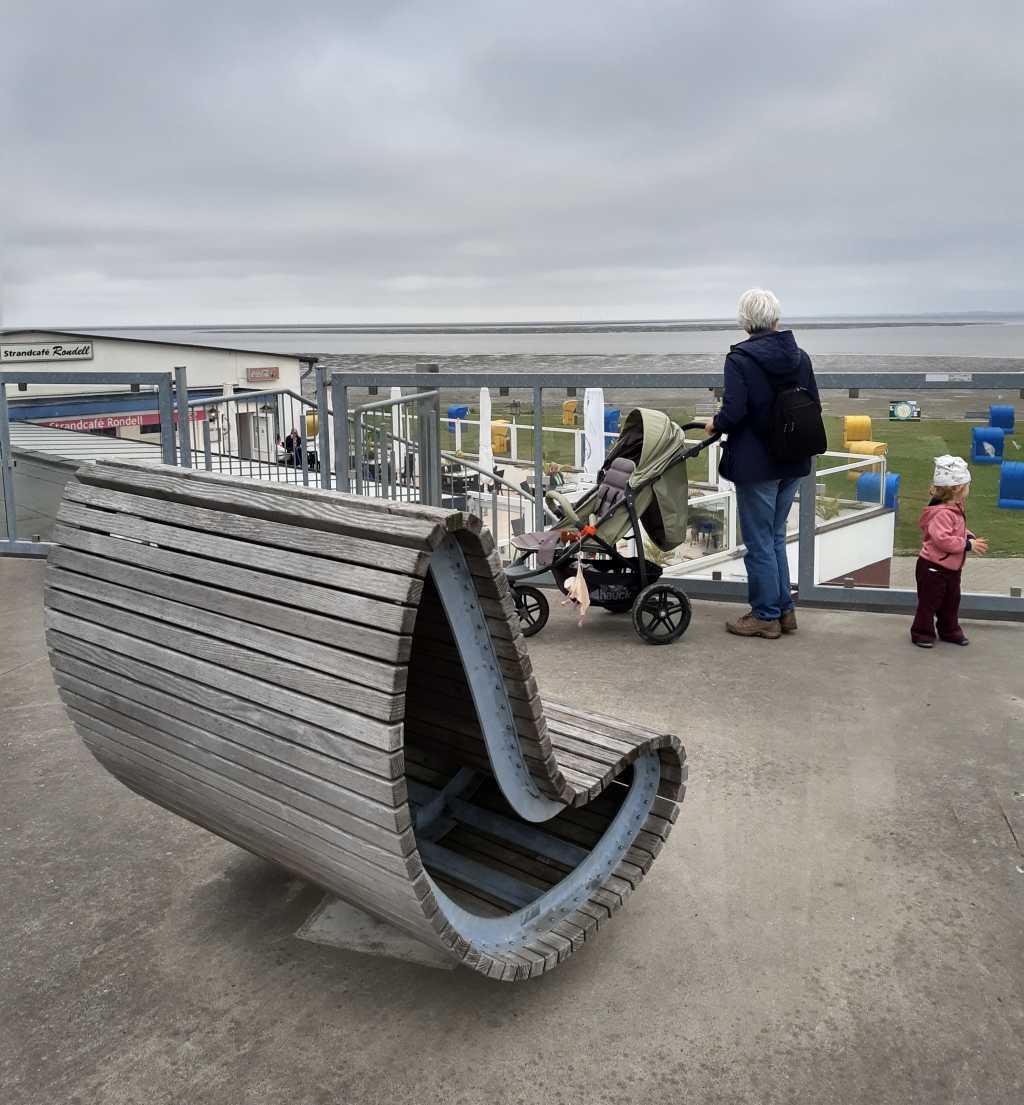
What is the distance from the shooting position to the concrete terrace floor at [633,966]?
9.29 feet

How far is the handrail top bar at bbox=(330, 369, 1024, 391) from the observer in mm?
6895

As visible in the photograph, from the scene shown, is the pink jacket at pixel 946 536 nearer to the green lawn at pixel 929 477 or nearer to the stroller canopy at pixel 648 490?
the green lawn at pixel 929 477

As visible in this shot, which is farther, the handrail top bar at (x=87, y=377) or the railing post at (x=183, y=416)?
the railing post at (x=183, y=416)

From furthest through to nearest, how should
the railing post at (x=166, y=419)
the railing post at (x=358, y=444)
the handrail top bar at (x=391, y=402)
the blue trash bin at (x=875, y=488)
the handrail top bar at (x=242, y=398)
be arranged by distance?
1. the handrail top bar at (x=242, y=398)
2. the railing post at (x=166, y=419)
3. the railing post at (x=358, y=444)
4. the handrail top bar at (x=391, y=402)
5. the blue trash bin at (x=875, y=488)

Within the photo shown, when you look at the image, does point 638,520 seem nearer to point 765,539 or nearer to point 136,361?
point 765,539

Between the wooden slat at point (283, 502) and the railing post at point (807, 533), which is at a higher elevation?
the wooden slat at point (283, 502)

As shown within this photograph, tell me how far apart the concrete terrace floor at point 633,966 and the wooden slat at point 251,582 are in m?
1.18

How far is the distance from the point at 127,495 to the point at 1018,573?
572 centimetres

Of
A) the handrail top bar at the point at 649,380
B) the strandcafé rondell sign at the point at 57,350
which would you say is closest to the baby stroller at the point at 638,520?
the handrail top bar at the point at 649,380

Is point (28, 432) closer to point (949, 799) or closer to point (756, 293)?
point (756, 293)

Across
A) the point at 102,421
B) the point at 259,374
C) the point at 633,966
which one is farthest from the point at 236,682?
the point at 259,374

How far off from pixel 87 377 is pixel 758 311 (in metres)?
5.34

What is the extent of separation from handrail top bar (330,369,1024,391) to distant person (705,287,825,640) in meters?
0.70

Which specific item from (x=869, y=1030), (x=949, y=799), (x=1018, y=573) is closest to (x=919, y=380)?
(x=1018, y=573)
